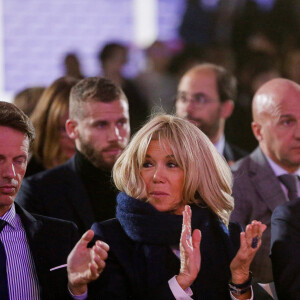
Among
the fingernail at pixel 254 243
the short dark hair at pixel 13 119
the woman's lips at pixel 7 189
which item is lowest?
the fingernail at pixel 254 243

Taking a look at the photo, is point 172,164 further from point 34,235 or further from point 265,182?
point 265,182

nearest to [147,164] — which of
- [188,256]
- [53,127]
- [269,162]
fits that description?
[188,256]

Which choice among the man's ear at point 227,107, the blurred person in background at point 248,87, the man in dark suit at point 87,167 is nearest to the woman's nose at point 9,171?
the man in dark suit at point 87,167

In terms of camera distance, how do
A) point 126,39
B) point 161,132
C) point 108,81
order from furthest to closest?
1. point 126,39
2. point 108,81
3. point 161,132

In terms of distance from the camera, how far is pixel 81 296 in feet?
8.75

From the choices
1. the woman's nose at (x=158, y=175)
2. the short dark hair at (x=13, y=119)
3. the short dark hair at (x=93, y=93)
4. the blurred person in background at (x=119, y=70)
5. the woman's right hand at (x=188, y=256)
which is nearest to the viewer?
the woman's right hand at (x=188, y=256)

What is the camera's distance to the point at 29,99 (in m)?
5.01

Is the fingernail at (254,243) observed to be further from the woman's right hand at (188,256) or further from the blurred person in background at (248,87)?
the blurred person in background at (248,87)

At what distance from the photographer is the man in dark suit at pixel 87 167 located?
3611 millimetres

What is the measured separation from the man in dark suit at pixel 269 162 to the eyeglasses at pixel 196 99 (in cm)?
86

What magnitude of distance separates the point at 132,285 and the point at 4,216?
20.4 inches

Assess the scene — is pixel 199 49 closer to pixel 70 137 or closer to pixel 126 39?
pixel 126 39

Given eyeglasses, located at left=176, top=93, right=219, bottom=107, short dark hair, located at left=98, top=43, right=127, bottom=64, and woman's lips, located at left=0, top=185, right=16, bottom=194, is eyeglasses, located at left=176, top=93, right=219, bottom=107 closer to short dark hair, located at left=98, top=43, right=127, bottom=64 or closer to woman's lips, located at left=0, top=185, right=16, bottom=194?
short dark hair, located at left=98, top=43, right=127, bottom=64

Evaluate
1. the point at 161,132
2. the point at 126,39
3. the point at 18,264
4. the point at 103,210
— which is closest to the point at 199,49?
the point at 126,39
